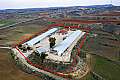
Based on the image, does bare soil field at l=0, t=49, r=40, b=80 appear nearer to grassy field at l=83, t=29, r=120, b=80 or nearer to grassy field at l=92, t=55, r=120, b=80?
grassy field at l=83, t=29, r=120, b=80

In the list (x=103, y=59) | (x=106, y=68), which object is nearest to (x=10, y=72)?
(x=106, y=68)

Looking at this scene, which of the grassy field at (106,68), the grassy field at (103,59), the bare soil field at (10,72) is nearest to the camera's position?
the bare soil field at (10,72)

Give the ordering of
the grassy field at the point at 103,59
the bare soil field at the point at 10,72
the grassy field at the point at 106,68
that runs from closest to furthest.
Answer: the bare soil field at the point at 10,72 < the grassy field at the point at 106,68 < the grassy field at the point at 103,59

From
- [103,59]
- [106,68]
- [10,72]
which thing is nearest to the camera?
[10,72]

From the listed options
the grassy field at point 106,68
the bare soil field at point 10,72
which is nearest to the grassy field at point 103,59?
the grassy field at point 106,68

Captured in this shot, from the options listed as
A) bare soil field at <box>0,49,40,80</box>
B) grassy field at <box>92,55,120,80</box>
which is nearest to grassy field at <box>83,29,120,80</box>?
grassy field at <box>92,55,120,80</box>

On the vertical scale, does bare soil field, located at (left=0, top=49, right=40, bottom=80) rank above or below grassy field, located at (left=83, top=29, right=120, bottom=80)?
above

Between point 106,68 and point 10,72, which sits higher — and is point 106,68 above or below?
below

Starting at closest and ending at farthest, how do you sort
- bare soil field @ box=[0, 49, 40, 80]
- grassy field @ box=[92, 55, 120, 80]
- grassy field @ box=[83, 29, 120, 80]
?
bare soil field @ box=[0, 49, 40, 80], grassy field @ box=[92, 55, 120, 80], grassy field @ box=[83, 29, 120, 80]

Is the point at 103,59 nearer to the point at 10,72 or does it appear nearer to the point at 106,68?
the point at 106,68

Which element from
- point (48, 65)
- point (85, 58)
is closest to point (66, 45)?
point (85, 58)

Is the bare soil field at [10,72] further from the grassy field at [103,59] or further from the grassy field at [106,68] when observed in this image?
the grassy field at [106,68]

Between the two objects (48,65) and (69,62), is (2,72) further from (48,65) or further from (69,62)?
(69,62)

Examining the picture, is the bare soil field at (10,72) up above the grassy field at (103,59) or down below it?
above
